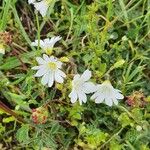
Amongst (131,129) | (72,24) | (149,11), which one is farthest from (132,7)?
(131,129)

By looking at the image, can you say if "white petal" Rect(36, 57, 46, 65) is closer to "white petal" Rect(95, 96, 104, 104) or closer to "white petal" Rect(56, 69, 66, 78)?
"white petal" Rect(56, 69, 66, 78)

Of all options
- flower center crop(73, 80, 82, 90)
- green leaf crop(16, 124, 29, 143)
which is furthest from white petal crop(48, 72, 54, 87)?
green leaf crop(16, 124, 29, 143)

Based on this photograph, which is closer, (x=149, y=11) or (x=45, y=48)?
(x=45, y=48)

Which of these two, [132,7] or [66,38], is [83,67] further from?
[132,7]

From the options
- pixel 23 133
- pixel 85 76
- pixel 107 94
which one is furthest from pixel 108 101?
pixel 23 133

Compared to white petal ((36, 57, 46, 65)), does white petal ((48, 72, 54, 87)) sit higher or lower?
lower

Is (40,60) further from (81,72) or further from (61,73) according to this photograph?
(81,72)
